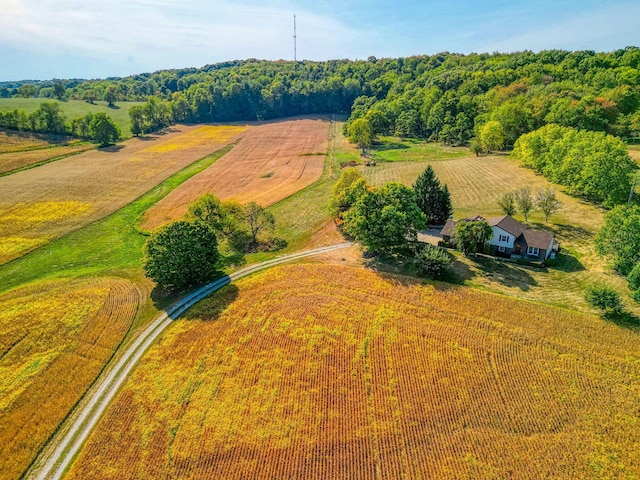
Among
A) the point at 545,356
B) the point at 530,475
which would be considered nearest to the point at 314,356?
the point at 530,475

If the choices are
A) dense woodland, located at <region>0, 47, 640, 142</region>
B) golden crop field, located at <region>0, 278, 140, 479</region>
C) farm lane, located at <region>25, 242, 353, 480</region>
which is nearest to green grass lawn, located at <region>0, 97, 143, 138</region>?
dense woodland, located at <region>0, 47, 640, 142</region>

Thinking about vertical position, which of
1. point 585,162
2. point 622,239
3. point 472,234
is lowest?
point 472,234

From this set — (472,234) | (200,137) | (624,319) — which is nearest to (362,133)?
(200,137)

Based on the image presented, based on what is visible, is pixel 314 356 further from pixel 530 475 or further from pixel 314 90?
pixel 314 90

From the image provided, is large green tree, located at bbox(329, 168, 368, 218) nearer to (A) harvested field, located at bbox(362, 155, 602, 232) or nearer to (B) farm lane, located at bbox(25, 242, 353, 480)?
(A) harvested field, located at bbox(362, 155, 602, 232)

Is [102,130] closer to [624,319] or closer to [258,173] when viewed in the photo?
[258,173]
